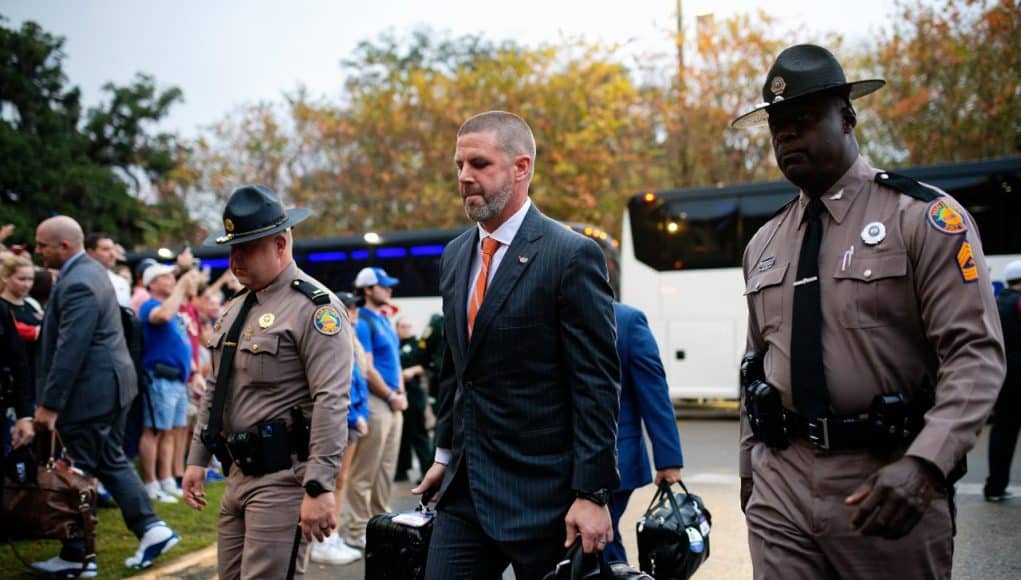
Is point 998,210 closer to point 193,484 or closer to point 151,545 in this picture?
point 151,545

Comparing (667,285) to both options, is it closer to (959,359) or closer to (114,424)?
(114,424)

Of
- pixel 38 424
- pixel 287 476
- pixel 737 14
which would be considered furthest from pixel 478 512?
pixel 737 14

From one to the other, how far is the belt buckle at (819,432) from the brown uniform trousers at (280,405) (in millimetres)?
1862

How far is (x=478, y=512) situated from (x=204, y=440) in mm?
1506

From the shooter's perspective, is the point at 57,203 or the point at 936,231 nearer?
the point at 936,231

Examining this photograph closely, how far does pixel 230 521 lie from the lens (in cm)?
381

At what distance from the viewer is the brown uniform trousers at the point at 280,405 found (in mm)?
3641

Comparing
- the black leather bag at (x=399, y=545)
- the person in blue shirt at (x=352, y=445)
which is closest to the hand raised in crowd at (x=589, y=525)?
the black leather bag at (x=399, y=545)

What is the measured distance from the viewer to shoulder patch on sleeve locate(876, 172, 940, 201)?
103 inches

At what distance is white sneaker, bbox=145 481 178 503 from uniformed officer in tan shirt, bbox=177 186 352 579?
171 inches

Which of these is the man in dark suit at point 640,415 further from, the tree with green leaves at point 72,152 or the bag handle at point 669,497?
the tree with green leaves at point 72,152

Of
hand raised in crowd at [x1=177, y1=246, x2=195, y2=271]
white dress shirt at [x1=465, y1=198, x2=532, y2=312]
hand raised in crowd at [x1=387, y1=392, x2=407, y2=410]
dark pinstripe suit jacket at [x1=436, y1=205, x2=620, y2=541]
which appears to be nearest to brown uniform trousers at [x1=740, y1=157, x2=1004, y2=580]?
dark pinstripe suit jacket at [x1=436, y1=205, x2=620, y2=541]

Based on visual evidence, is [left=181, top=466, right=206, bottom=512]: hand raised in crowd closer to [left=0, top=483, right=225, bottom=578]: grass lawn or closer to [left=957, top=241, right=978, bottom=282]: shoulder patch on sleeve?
[left=0, top=483, right=225, bottom=578]: grass lawn

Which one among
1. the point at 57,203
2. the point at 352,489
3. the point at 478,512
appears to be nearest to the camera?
the point at 478,512
